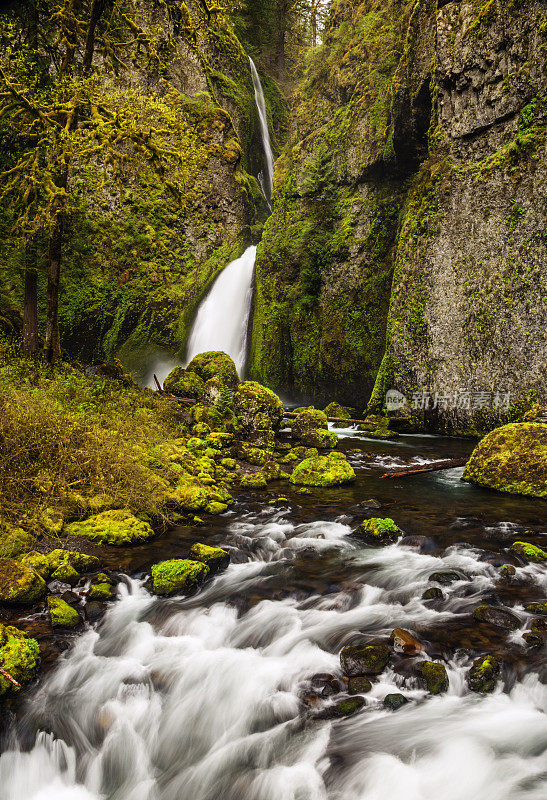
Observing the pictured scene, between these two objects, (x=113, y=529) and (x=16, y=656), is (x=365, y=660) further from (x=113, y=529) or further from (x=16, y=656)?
(x=113, y=529)

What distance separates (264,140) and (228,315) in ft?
53.0

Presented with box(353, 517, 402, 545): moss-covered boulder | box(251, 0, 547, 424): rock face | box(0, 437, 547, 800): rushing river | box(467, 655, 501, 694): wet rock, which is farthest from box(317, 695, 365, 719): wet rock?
box(251, 0, 547, 424): rock face

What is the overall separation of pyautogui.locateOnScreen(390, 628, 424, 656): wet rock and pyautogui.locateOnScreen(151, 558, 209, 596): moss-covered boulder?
1930 millimetres

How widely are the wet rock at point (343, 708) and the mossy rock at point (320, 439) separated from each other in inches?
317

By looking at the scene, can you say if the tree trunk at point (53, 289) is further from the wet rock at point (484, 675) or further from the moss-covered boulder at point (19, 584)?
the wet rock at point (484, 675)

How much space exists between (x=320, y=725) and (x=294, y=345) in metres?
17.4

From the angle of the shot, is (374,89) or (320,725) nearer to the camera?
(320,725)

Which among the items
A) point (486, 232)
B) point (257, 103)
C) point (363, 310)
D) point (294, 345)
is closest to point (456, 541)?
point (486, 232)

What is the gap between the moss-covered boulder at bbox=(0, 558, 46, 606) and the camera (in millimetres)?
3666

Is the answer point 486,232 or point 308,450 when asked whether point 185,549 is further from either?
point 486,232

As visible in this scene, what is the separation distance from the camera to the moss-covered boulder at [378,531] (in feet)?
18.5

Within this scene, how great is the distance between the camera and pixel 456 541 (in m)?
5.51

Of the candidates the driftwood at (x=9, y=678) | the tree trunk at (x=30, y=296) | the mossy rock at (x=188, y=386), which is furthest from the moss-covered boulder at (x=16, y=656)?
the mossy rock at (x=188, y=386)

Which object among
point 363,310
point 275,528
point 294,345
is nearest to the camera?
point 275,528
